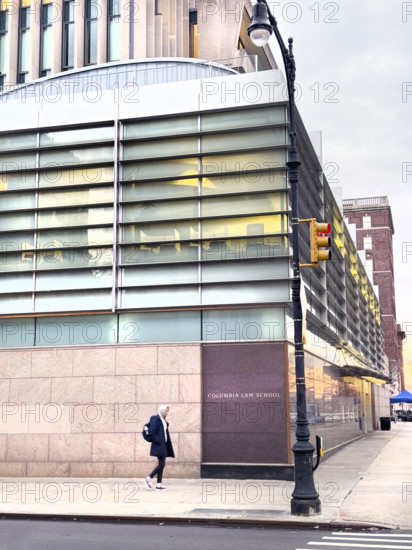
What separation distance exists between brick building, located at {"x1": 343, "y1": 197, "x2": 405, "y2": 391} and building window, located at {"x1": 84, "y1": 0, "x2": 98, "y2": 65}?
68099mm

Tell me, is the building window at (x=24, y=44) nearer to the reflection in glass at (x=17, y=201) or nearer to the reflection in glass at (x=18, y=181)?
the reflection in glass at (x=18, y=181)

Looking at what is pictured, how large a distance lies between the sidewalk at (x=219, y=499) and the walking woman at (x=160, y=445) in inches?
14.3

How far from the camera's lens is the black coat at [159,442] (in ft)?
51.4

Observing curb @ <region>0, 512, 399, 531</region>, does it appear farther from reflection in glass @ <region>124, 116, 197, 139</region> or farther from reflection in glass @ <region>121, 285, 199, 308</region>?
reflection in glass @ <region>124, 116, 197, 139</region>

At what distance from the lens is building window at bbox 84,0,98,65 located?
1683 inches

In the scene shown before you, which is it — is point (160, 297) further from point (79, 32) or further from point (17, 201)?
point (79, 32)

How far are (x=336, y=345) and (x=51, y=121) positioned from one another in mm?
16076

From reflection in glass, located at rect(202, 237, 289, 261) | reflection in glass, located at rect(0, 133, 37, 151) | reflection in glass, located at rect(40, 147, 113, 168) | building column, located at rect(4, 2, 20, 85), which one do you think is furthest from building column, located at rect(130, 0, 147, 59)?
reflection in glass, located at rect(202, 237, 289, 261)

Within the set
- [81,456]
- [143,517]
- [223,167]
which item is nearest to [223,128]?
[223,167]

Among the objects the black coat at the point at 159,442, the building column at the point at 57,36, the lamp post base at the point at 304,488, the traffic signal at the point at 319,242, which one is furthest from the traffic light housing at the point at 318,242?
the building column at the point at 57,36

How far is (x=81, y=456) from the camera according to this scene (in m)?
18.1

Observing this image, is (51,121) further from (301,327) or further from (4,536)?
(4,536)

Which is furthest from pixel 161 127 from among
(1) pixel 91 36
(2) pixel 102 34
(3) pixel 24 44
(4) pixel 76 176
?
(3) pixel 24 44

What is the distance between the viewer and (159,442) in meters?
15.7
